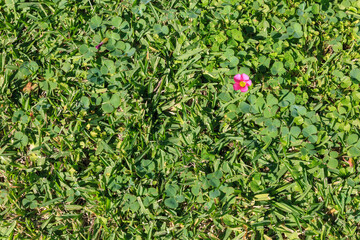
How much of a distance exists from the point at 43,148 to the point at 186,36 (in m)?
1.37

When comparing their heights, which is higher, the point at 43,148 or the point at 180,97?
the point at 180,97

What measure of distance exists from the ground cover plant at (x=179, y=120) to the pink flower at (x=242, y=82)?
5 cm

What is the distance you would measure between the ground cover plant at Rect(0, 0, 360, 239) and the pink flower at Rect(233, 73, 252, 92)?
0.05 m

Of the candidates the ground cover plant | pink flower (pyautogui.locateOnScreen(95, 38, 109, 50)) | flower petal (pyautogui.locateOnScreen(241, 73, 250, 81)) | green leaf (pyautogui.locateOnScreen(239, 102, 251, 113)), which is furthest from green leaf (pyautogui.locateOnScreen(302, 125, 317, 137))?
pink flower (pyautogui.locateOnScreen(95, 38, 109, 50))

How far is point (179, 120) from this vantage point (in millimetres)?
2756

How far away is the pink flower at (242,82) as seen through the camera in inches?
108

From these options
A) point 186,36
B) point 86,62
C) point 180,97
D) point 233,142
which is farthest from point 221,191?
point 86,62

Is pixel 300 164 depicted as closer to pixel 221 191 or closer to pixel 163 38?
pixel 221 191

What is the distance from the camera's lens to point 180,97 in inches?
112

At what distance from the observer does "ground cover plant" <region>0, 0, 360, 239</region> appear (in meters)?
2.59

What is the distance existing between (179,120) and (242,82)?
543mm

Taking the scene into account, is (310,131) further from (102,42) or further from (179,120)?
(102,42)

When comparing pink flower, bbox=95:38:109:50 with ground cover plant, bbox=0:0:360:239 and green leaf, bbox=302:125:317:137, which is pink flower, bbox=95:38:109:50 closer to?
ground cover plant, bbox=0:0:360:239

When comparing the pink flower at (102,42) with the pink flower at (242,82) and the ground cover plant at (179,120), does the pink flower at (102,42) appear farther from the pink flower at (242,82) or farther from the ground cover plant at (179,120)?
the pink flower at (242,82)
